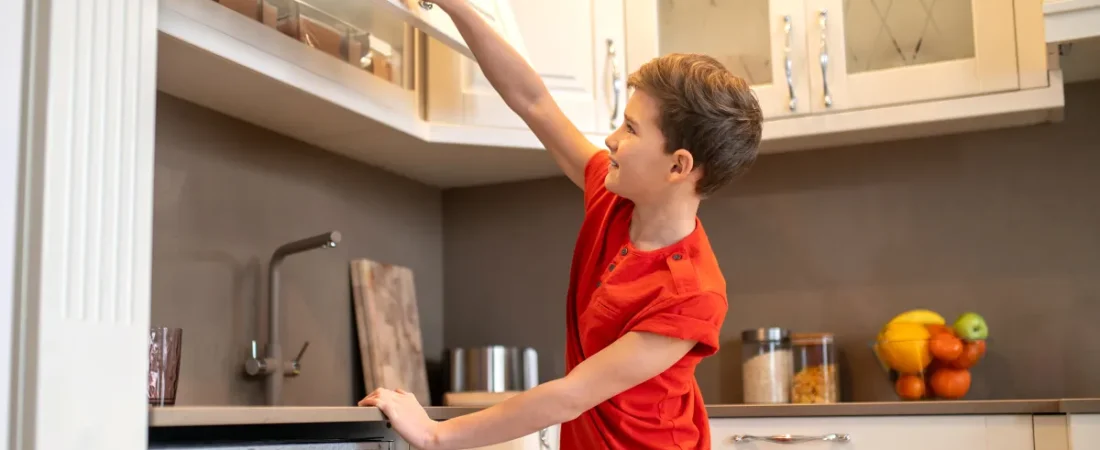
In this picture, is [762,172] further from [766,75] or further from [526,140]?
[526,140]

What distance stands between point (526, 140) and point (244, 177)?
2.04ft

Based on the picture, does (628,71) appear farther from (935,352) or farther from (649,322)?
(649,322)

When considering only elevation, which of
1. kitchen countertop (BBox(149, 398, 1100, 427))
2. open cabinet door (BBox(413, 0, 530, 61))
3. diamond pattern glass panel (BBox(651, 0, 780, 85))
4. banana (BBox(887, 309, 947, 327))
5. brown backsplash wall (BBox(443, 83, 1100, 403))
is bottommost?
kitchen countertop (BBox(149, 398, 1100, 427))

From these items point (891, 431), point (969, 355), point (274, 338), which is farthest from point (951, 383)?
point (274, 338)

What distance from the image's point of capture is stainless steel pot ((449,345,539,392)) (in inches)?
105

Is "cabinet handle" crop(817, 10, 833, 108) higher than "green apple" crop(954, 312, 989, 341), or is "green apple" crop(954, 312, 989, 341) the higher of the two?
"cabinet handle" crop(817, 10, 833, 108)

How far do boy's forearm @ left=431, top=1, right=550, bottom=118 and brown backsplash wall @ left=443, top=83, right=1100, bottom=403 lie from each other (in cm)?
110

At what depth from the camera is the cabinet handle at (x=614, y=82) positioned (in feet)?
8.18

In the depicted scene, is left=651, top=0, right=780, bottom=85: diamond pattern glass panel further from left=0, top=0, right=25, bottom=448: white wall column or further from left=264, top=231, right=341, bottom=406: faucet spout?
left=0, top=0, right=25, bottom=448: white wall column

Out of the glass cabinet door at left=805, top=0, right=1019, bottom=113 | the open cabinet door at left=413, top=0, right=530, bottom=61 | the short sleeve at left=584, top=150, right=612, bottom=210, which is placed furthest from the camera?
the glass cabinet door at left=805, top=0, right=1019, bottom=113

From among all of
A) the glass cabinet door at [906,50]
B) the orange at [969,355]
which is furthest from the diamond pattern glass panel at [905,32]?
the orange at [969,355]

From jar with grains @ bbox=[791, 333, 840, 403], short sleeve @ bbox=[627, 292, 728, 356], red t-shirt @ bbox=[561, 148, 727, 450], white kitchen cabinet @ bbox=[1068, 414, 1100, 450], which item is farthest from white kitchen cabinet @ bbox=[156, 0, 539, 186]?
white kitchen cabinet @ bbox=[1068, 414, 1100, 450]

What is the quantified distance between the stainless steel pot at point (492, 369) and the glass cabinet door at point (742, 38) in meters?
0.76

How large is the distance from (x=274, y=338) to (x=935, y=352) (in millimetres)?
1387
